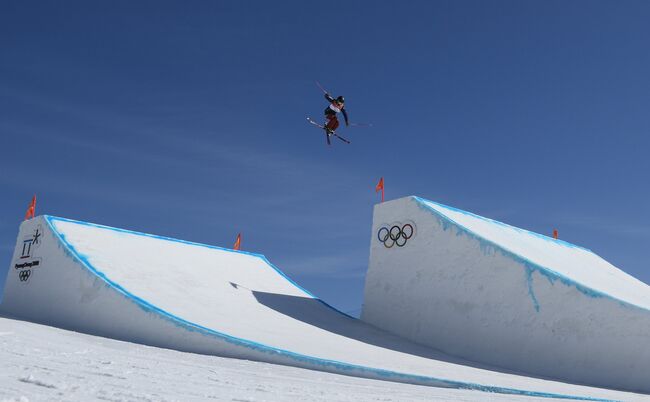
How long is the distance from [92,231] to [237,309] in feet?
16.0

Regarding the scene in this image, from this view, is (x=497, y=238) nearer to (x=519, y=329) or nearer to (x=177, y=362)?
(x=519, y=329)

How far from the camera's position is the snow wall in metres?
10.1

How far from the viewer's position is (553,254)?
15477mm

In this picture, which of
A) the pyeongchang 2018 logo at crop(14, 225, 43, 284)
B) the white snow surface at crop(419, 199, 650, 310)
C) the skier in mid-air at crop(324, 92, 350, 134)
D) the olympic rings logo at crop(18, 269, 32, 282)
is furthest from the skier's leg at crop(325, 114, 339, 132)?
the olympic rings logo at crop(18, 269, 32, 282)

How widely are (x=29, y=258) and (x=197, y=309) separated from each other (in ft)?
18.3

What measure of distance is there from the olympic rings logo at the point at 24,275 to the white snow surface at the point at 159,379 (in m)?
5.74

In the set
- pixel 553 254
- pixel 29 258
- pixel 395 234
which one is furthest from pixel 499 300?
pixel 29 258

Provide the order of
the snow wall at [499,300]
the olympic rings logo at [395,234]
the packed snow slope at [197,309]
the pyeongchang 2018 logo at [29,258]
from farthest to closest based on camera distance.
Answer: the olympic rings logo at [395,234] → the pyeongchang 2018 logo at [29,258] → the snow wall at [499,300] → the packed snow slope at [197,309]

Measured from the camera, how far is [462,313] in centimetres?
1220

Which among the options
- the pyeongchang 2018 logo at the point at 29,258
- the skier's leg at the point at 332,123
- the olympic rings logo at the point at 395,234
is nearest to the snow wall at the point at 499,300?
the olympic rings logo at the point at 395,234

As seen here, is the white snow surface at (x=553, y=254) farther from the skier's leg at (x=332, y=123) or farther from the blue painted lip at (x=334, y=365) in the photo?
the blue painted lip at (x=334, y=365)

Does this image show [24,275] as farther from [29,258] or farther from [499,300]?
[499,300]

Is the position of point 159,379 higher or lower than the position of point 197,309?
lower

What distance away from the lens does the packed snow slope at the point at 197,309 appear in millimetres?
8391
